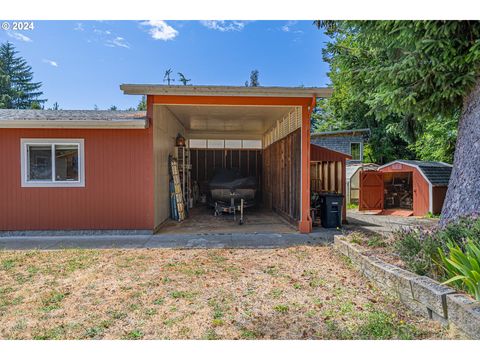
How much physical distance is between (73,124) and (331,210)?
22.6 ft

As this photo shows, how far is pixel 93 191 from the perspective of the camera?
663 centimetres

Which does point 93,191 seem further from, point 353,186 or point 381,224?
point 353,186

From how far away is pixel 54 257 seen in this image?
4.97 m

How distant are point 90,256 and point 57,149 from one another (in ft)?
10.3

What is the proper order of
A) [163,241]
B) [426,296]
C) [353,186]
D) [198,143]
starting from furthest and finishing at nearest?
[353,186]
[198,143]
[163,241]
[426,296]

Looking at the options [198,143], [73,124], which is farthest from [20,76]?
[73,124]

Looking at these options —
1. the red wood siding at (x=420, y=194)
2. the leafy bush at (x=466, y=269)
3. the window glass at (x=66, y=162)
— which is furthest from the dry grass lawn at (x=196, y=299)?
the red wood siding at (x=420, y=194)

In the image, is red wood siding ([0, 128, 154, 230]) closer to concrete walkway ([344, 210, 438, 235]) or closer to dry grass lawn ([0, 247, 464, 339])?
dry grass lawn ([0, 247, 464, 339])

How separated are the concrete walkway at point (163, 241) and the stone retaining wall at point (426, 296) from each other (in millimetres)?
2337

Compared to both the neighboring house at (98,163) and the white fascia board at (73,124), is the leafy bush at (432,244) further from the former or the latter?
the white fascia board at (73,124)

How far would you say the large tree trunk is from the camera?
13.5 ft

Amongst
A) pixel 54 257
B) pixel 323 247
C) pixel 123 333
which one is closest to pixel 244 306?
pixel 123 333

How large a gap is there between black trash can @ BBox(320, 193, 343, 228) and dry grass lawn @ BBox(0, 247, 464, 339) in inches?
107

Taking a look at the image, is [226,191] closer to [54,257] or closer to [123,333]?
[54,257]
